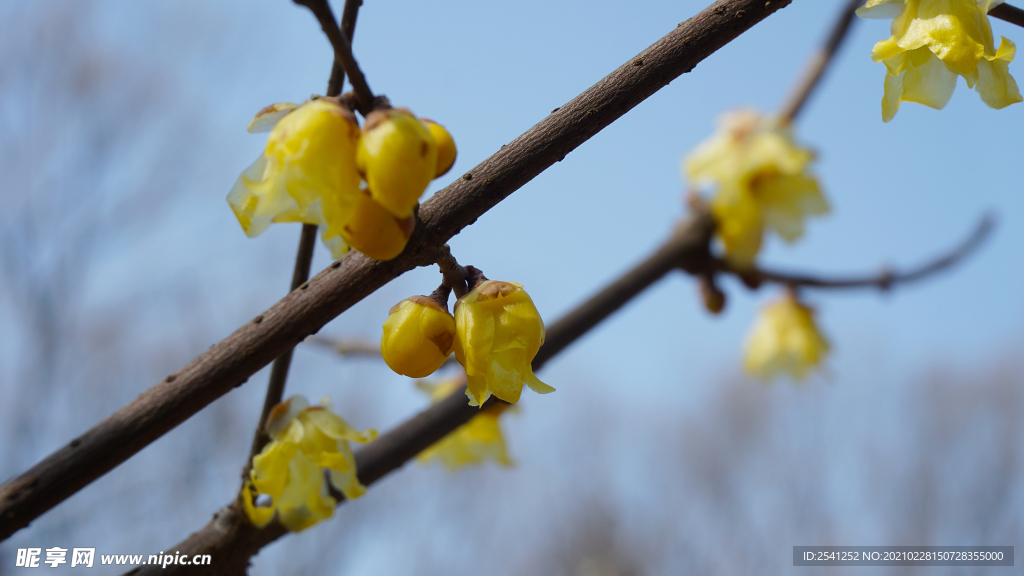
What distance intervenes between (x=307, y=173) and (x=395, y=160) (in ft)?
0.32

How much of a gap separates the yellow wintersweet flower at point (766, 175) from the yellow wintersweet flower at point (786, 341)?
0.34m

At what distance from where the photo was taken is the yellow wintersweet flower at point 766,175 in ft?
7.97

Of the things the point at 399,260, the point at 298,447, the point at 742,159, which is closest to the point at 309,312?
the point at 399,260

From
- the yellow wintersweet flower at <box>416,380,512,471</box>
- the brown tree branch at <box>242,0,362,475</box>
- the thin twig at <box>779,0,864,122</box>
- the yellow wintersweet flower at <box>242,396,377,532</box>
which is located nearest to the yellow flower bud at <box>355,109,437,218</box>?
the brown tree branch at <box>242,0,362,475</box>

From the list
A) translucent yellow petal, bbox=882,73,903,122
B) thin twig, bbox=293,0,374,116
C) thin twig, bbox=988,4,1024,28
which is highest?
thin twig, bbox=293,0,374,116

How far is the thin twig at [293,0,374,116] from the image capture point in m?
0.56

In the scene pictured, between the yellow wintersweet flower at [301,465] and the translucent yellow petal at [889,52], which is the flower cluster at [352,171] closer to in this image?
the yellow wintersweet flower at [301,465]

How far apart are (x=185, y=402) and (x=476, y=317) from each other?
383mm

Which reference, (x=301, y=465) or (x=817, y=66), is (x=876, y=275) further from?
(x=301, y=465)

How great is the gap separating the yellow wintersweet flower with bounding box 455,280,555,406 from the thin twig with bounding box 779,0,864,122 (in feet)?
5.77

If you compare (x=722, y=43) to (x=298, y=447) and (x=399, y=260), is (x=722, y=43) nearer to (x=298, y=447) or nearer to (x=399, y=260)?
(x=399, y=260)

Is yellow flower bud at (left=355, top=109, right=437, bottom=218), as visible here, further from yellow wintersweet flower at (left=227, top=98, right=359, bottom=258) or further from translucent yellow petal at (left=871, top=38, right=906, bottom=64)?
translucent yellow petal at (left=871, top=38, right=906, bottom=64)

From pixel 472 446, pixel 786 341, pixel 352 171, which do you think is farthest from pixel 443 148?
pixel 786 341

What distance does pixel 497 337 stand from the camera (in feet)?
2.30
